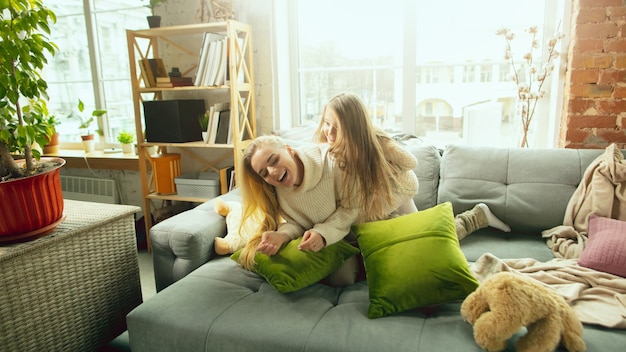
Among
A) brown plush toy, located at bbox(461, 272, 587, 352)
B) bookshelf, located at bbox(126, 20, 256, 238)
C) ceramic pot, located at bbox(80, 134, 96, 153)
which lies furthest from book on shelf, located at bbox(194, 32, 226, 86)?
brown plush toy, located at bbox(461, 272, 587, 352)

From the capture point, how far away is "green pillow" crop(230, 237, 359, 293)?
149cm

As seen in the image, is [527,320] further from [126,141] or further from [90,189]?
[90,189]

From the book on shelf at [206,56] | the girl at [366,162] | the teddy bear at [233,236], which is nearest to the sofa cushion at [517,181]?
the girl at [366,162]

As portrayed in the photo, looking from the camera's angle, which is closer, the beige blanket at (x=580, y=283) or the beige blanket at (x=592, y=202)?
the beige blanket at (x=580, y=283)

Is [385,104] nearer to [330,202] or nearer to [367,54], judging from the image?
[367,54]

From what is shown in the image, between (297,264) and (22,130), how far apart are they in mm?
1025

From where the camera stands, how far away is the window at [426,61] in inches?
102

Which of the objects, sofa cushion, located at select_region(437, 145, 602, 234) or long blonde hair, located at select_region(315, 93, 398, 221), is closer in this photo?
long blonde hair, located at select_region(315, 93, 398, 221)

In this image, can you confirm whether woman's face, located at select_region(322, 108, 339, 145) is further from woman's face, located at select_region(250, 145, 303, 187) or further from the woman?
woman's face, located at select_region(250, 145, 303, 187)

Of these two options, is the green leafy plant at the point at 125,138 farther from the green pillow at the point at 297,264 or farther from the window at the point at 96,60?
the green pillow at the point at 297,264

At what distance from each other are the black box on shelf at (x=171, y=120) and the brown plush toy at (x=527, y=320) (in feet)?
7.15

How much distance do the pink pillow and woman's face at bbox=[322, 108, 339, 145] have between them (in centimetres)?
102

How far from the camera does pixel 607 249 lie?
1502mm

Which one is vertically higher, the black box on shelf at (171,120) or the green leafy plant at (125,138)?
the black box on shelf at (171,120)
